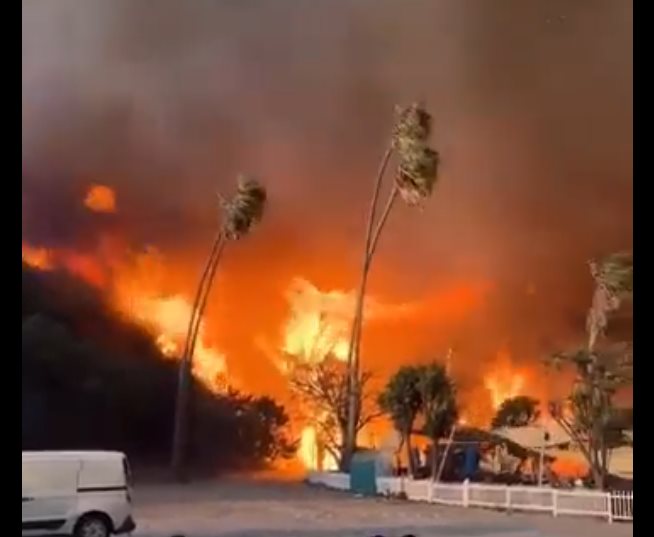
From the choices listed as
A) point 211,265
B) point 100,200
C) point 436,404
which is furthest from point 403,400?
point 100,200

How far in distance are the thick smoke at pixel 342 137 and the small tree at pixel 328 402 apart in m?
0.18

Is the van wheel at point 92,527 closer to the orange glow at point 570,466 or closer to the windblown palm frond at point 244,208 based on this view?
the windblown palm frond at point 244,208

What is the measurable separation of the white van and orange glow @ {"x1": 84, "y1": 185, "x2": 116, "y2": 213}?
0.72 metres

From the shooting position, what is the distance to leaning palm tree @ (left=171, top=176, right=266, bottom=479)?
321cm

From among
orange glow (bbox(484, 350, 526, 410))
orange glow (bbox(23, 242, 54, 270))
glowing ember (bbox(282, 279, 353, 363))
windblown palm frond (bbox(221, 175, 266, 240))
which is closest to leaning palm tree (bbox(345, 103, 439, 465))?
glowing ember (bbox(282, 279, 353, 363))

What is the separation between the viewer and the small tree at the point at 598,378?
325 cm

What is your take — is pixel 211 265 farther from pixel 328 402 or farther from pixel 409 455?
pixel 409 455

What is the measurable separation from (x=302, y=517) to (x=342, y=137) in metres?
1.18

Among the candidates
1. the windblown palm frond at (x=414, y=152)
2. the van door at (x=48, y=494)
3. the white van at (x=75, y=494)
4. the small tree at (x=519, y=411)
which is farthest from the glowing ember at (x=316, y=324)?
the van door at (x=48, y=494)

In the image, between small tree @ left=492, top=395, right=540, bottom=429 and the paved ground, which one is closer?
the paved ground

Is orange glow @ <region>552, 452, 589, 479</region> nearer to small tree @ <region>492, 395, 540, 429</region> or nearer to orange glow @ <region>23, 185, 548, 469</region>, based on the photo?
small tree @ <region>492, 395, 540, 429</region>

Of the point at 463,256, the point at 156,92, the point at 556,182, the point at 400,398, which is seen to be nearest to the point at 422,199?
the point at 463,256

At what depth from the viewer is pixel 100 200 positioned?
3238mm
